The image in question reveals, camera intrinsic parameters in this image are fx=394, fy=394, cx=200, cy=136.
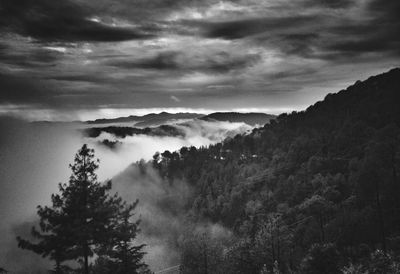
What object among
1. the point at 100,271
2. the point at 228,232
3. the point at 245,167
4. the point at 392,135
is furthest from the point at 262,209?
the point at 100,271

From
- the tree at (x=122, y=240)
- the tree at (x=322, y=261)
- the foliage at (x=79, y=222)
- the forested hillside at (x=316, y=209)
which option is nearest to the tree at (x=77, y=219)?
the foliage at (x=79, y=222)

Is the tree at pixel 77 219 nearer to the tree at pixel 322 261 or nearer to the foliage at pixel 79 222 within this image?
the foliage at pixel 79 222

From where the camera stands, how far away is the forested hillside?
2206 inches

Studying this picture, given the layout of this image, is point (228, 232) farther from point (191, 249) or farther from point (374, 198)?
point (374, 198)

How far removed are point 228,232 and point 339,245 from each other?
271 feet

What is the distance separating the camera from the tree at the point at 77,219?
2383 centimetres

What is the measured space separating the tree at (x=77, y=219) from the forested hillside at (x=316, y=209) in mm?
19203

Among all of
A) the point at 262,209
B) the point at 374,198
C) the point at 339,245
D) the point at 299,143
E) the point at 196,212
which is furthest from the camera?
the point at 196,212

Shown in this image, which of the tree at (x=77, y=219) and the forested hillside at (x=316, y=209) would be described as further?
the forested hillside at (x=316, y=209)

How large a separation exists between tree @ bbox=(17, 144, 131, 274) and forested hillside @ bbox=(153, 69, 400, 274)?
63.0 feet

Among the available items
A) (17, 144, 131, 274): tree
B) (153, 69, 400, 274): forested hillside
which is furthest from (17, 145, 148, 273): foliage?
(153, 69, 400, 274): forested hillside

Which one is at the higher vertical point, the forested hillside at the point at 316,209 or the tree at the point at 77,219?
the tree at the point at 77,219

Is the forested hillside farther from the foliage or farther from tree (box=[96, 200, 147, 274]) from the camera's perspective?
the foliage

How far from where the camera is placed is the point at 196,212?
18762cm
